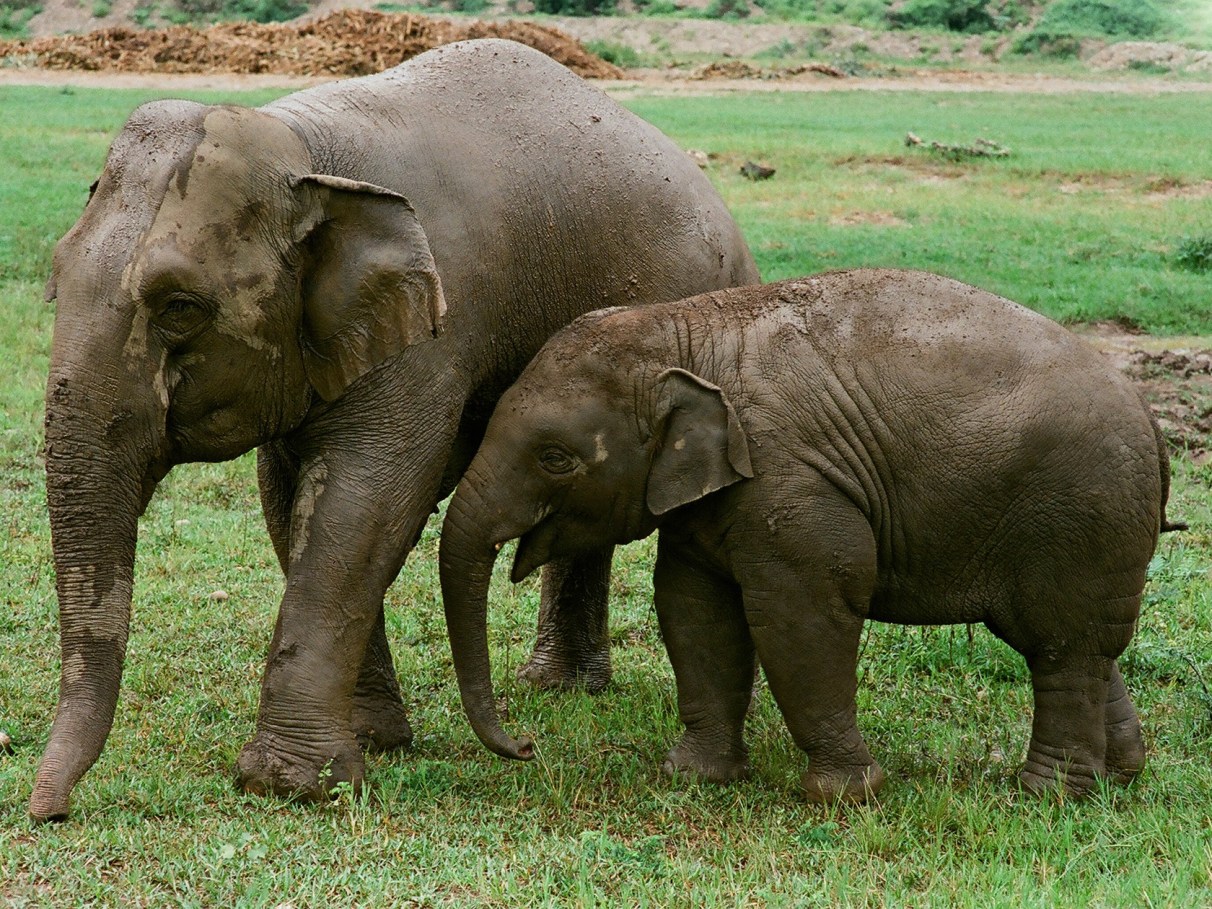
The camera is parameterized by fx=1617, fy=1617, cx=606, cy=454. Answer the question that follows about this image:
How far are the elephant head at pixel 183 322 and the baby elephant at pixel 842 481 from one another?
686mm

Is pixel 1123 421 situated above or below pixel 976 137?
above

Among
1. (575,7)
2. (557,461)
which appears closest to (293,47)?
(575,7)

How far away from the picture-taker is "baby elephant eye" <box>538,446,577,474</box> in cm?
563

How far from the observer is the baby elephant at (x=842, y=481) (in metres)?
5.61

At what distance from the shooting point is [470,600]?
5.70 meters

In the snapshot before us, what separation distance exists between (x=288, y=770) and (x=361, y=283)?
169cm

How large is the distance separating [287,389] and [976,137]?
20.0 m

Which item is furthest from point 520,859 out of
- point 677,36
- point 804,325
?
point 677,36

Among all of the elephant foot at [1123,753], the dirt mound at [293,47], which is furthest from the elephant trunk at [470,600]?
the dirt mound at [293,47]

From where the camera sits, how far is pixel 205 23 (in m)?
44.7

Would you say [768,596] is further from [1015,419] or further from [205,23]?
[205,23]

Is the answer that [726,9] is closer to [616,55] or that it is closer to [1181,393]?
[616,55]

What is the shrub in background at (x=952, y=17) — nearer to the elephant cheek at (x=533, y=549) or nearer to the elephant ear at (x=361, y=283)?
the elephant cheek at (x=533, y=549)

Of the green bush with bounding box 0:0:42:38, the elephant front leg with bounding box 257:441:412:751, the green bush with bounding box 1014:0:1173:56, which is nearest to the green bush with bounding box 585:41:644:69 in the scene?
the green bush with bounding box 1014:0:1173:56
